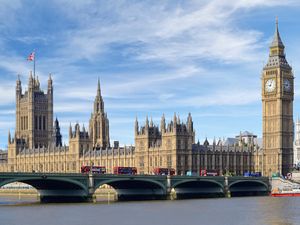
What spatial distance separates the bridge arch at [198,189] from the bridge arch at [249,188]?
18.9ft

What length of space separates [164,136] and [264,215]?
84146mm

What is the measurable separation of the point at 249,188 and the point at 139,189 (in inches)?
1177

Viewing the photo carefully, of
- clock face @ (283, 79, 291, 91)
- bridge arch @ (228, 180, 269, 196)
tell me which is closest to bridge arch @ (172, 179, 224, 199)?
bridge arch @ (228, 180, 269, 196)

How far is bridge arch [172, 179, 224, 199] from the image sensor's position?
477 feet

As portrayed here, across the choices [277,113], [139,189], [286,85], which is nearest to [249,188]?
[277,113]

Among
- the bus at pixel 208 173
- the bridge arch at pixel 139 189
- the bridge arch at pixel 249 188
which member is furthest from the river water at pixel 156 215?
the bus at pixel 208 173

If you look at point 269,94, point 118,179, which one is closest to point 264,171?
point 269,94

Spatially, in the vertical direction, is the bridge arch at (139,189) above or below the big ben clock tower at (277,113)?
below

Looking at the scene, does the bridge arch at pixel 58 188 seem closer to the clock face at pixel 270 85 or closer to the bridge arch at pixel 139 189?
the bridge arch at pixel 139 189

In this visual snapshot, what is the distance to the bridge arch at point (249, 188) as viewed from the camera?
155 m

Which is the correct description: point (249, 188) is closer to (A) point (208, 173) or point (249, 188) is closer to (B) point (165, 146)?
(A) point (208, 173)

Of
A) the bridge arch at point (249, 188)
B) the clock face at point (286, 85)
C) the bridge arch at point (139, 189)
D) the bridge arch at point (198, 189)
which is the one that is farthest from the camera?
the clock face at point (286, 85)

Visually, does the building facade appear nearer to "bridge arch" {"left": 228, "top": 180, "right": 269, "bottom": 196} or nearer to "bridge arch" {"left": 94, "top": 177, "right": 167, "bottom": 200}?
"bridge arch" {"left": 228, "top": 180, "right": 269, "bottom": 196}

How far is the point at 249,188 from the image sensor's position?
159125mm
